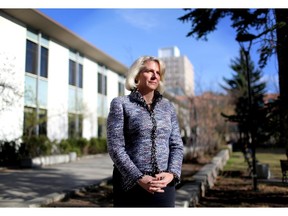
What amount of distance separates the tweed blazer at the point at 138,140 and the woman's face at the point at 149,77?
0.05m

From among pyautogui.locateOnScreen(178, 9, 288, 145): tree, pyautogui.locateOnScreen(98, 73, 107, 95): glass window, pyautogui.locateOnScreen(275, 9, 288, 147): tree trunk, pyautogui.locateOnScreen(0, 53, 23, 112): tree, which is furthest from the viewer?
pyautogui.locateOnScreen(98, 73, 107, 95): glass window

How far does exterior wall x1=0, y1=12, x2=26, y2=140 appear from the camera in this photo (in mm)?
2764

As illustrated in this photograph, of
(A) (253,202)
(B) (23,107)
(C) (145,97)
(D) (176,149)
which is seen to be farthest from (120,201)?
(A) (253,202)

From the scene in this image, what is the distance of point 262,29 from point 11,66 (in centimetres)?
299

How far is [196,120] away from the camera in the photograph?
35.1 feet

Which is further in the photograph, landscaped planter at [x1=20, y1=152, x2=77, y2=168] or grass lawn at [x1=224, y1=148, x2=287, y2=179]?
landscaped planter at [x1=20, y1=152, x2=77, y2=168]

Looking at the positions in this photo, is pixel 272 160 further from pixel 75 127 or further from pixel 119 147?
pixel 119 147

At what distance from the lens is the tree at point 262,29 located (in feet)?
11.3

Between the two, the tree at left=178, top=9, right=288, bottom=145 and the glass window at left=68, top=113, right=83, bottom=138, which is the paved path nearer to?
the tree at left=178, top=9, right=288, bottom=145

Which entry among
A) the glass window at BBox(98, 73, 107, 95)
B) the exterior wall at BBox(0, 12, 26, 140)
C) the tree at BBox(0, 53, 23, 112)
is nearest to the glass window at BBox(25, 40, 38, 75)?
the exterior wall at BBox(0, 12, 26, 140)

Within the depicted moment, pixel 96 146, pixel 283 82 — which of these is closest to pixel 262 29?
pixel 283 82

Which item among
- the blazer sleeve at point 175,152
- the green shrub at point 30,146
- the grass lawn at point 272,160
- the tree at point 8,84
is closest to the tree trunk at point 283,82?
the grass lawn at point 272,160

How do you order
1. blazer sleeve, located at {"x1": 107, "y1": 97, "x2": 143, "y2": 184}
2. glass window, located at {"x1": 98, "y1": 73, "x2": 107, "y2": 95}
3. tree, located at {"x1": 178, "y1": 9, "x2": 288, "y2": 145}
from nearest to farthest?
blazer sleeve, located at {"x1": 107, "y1": 97, "x2": 143, "y2": 184}, tree, located at {"x1": 178, "y1": 9, "x2": 288, "y2": 145}, glass window, located at {"x1": 98, "y1": 73, "x2": 107, "y2": 95}

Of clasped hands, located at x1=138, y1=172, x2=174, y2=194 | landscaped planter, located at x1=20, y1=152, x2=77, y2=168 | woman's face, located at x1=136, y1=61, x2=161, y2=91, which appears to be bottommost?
landscaped planter, located at x1=20, y1=152, x2=77, y2=168
